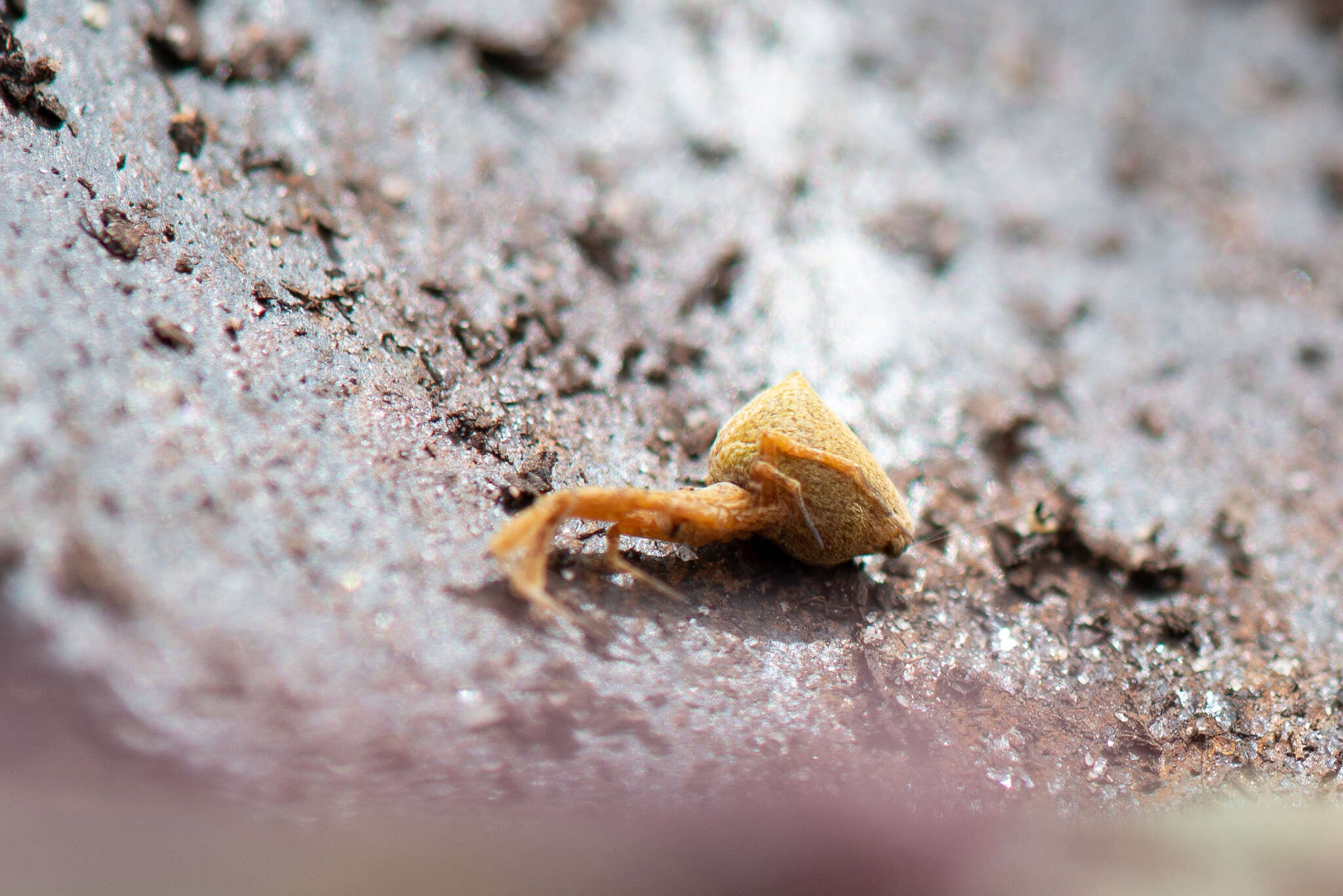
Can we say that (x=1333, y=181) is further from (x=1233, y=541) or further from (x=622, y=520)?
(x=622, y=520)

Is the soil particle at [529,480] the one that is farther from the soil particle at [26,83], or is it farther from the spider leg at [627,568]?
the soil particle at [26,83]

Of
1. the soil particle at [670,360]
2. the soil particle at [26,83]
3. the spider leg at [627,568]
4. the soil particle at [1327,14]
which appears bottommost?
the spider leg at [627,568]

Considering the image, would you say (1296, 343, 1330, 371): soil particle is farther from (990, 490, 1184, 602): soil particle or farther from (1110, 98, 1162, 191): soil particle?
(990, 490, 1184, 602): soil particle

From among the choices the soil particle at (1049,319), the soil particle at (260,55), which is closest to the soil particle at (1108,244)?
the soil particle at (1049,319)

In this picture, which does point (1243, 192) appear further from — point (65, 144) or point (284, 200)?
point (65, 144)

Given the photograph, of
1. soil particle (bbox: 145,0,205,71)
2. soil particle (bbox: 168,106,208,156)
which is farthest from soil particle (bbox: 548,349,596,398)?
soil particle (bbox: 145,0,205,71)

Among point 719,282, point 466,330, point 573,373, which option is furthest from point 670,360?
point 466,330

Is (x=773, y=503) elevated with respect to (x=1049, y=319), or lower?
lower
